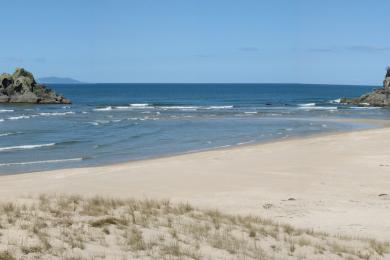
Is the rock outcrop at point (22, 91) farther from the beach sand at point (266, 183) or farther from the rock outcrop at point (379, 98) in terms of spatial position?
the beach sand at point (266, 183)

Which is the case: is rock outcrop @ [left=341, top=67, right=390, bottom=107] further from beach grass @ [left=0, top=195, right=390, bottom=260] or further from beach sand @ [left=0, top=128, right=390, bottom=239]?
beach grass @ [left=0, top=195, right=390, bottom=260]

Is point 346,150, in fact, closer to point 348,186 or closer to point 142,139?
point 348,186

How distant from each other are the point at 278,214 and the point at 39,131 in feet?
106

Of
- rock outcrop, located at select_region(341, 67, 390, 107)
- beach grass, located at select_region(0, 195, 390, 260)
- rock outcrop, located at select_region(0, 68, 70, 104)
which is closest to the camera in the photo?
beach grass, located at select_region(0, 195, 390, 260)

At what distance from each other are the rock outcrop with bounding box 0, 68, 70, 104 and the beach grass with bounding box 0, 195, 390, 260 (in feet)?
267

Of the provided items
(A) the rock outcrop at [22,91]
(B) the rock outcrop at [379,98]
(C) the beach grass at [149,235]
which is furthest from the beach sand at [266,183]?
(A) the rock outcrop at [22,91]

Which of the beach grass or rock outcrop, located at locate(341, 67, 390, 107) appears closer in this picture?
the beach grass

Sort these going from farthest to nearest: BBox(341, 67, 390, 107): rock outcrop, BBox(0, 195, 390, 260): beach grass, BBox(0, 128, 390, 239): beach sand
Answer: BBox(341, 67, 390, 107): rock outcrop → BBox(0, 128, 390, 239): beach sand → BBox(0, 195, 390, 260): beach grass

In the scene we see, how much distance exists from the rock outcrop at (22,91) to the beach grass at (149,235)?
8142 centimetres

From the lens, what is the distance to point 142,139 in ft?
121

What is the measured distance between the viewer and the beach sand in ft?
45.2

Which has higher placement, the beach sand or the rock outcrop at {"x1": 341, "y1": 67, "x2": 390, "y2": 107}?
the rock outcrop at {"x1": 341, "y1": 67, "x2": 390, "y2": 107}

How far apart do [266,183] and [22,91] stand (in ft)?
259

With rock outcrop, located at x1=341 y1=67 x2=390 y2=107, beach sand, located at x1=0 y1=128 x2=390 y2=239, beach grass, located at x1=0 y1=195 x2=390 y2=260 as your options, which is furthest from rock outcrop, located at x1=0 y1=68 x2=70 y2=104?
beach grass, located at x1=0 y1=195 x2=390 y2=260
